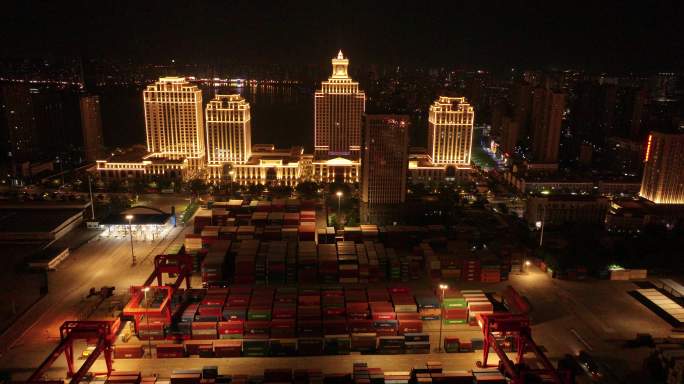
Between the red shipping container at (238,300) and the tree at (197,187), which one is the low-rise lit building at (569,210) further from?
the tree at (197,187)

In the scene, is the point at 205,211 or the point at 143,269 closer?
the point at 143,269

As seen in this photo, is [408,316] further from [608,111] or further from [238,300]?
[608,111]

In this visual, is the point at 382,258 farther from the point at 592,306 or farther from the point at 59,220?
the point at 59,220

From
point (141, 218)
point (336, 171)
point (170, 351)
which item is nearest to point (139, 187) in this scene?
point (141, 218)

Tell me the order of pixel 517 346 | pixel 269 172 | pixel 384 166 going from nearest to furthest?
pixel 517 346
pixel 384 166
pixel 269 172

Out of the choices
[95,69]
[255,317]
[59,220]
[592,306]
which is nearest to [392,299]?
[255,317]
